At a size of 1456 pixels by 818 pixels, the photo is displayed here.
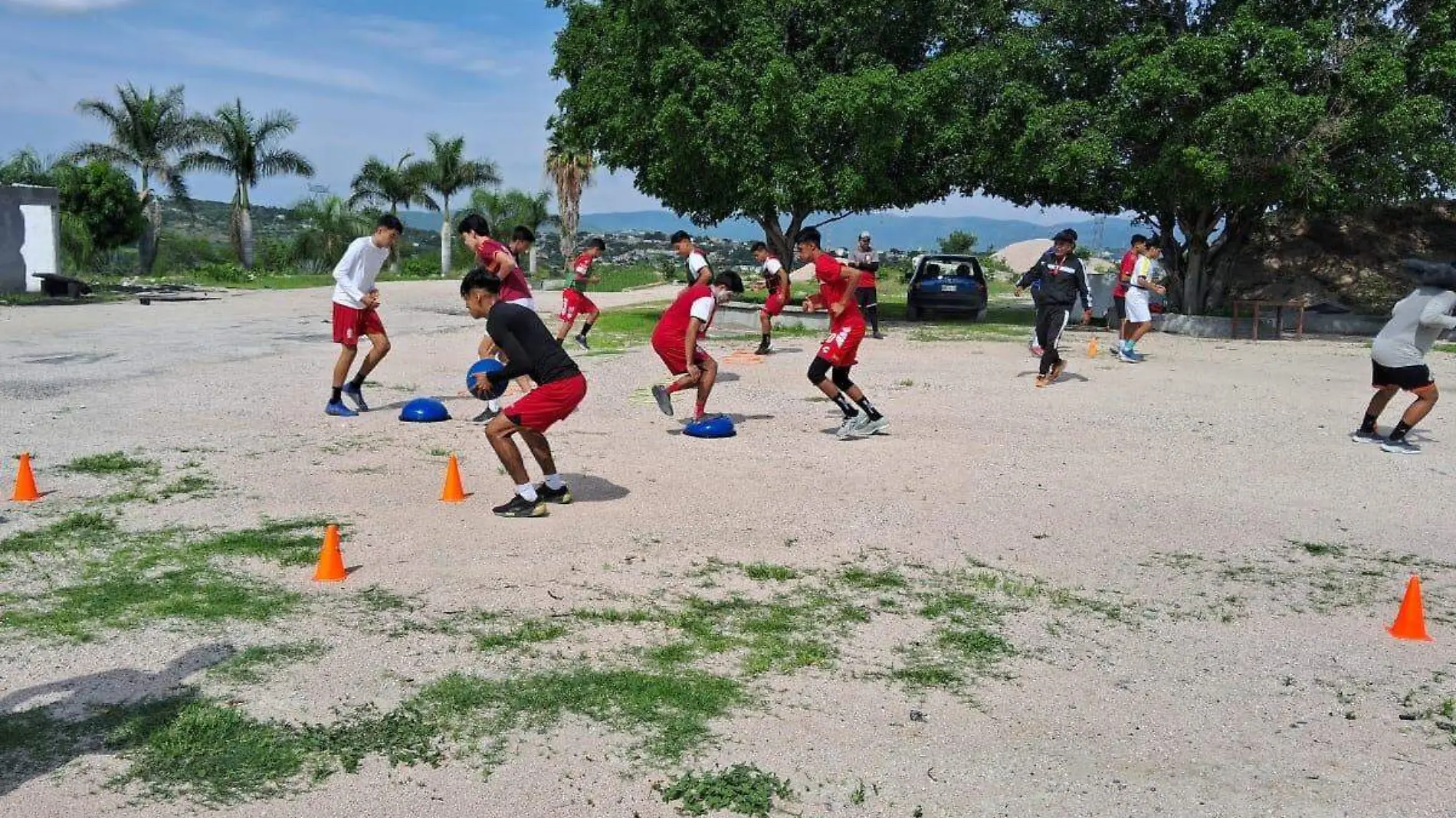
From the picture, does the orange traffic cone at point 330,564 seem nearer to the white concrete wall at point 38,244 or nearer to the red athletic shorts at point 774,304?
the red athletic shorts at point 774,304

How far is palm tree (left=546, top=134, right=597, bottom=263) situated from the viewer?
49969 millimetres

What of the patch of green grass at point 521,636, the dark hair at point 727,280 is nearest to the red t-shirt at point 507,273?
the dark hair at point 727,280

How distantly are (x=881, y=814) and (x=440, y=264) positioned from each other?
5408 centimetres

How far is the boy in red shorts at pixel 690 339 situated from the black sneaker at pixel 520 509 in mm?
3247

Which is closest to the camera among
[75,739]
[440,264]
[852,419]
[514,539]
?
[75,739]

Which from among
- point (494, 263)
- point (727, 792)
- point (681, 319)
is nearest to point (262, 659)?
point (727, 792)

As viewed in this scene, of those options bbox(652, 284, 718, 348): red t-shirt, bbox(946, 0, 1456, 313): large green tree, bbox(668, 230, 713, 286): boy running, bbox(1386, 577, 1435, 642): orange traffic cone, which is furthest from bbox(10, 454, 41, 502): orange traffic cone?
bbox(946, 0, 1456, 313): large green tree

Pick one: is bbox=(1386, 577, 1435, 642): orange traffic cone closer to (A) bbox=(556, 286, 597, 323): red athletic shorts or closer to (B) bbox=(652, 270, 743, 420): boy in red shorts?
(B) bbox=(652, 270, 743, 420): boy in red shorts

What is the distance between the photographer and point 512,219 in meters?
56.7

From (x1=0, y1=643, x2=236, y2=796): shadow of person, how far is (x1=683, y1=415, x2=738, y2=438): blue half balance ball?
19.6 ft

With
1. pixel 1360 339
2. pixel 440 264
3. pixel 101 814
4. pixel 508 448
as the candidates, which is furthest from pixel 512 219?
pixel 101 814

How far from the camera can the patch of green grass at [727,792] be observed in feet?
13.0

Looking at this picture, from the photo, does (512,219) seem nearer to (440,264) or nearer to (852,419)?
(440,264)

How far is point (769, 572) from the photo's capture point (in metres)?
6.70
